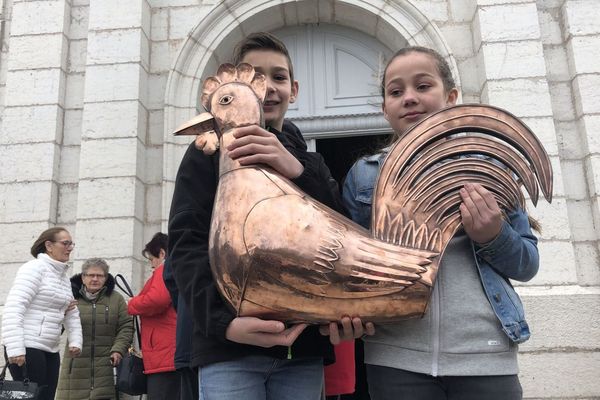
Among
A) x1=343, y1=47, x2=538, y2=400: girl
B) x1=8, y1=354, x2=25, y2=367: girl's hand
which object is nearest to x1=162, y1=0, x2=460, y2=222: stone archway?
x1=8, y1=354, x2=25, y2=367: girl's hand

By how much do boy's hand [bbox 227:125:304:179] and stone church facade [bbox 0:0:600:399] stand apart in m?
4.22

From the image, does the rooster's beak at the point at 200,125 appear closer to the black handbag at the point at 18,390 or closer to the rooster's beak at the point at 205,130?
the rooster's beak at the point at 205,130

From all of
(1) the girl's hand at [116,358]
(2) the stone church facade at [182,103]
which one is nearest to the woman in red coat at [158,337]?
(1) the girl's hand at [116,358]

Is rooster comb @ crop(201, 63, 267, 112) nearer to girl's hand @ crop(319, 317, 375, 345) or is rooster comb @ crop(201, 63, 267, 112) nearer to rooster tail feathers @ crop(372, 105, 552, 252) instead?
rooster tail feathers @ crop(372, 105, 552, 252)

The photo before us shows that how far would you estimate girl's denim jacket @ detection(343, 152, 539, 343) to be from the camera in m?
1.57

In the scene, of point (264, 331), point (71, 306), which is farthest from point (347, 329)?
point (71, 306)

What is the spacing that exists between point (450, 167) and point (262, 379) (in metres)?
0.81

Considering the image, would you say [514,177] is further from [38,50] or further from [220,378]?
[38,50]

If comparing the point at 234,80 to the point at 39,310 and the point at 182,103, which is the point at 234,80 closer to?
the point at 39,310

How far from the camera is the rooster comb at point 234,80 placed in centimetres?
151

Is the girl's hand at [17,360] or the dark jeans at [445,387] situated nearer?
the dark jeans at [445,387]

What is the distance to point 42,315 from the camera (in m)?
4.55

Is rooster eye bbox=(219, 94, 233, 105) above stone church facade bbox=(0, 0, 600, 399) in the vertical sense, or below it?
below

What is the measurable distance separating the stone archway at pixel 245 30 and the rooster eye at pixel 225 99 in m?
4.54
